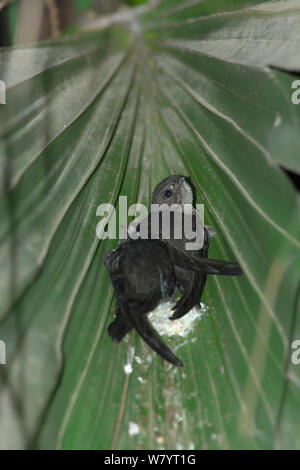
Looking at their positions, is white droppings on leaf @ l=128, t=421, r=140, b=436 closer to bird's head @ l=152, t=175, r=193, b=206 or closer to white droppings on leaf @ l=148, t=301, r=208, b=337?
white droppings on leaf @ l=148, t=301, r=208, b=337

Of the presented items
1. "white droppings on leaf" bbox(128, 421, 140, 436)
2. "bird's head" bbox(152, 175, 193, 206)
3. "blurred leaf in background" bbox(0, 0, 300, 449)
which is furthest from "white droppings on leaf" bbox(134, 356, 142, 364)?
"bird's head" bbox(152, 175, 193, 206)

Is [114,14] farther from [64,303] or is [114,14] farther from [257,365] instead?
[257,365]

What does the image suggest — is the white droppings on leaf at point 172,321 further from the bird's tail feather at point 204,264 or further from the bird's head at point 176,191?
the bird's head at point 176,191

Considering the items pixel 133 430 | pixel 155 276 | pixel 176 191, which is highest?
pixel 176 191

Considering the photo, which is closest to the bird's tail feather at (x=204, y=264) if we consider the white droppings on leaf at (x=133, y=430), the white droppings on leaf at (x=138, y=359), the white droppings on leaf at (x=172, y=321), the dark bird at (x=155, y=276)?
the dark bird at (x=155, y=276)

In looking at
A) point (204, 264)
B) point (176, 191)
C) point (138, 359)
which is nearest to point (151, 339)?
point (138, 359)

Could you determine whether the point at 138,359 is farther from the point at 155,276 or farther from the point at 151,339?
the point at 155,276

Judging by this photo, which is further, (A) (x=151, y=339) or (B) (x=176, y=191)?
(B) (x=176, y=191)
